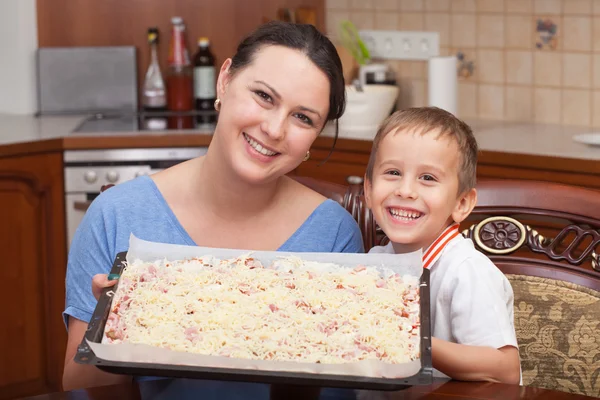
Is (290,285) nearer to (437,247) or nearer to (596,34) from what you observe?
(437,247)

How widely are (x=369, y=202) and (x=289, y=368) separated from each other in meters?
0.60

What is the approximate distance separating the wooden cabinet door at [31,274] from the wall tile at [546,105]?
1653mm

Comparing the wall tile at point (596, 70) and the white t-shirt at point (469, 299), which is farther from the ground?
the wall tile at point (596, 70)

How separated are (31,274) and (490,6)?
72.9 inches

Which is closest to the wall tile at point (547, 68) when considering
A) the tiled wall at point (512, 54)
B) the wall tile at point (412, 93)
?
the tiled wall at point (512, 54)

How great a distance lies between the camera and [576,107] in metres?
3.20

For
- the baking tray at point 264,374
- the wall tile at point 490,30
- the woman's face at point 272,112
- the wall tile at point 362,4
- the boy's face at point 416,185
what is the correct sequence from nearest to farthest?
the baking tray at point 264,374, the boy's face at point 416,185, the woman's face at point 272,112, the wall tile at point 490,30, the wall tile at point 362,4

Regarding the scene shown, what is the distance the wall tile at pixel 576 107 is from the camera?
3.17m

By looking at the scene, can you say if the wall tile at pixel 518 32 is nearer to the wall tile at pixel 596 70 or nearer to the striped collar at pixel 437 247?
the wall tile at pixel 596 70

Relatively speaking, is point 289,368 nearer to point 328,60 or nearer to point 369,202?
point 369,202

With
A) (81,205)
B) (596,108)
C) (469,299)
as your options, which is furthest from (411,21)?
(469,299)

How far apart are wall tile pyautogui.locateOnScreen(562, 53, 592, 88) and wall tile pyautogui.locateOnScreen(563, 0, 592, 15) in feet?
0.46

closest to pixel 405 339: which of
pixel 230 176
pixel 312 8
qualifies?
pixel 230 176

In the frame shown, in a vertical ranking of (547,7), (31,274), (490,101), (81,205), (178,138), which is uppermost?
(547,7)
